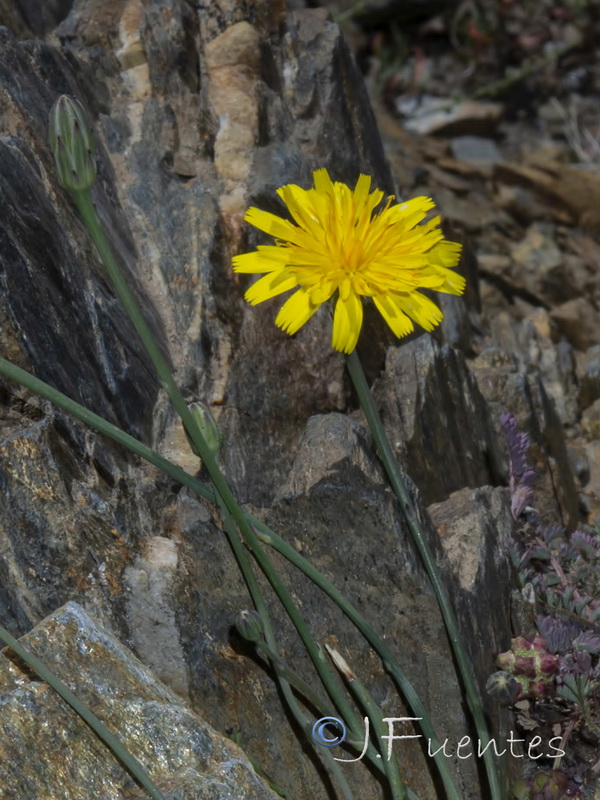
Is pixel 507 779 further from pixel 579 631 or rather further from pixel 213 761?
pixel 213 761

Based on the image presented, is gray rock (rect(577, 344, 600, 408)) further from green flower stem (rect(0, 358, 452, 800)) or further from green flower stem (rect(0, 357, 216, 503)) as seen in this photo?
green flower stem (rect(0, 357, 216, 503))

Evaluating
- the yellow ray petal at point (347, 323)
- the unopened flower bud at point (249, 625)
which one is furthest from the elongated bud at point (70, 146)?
the unopened flower bud at point (249, 625)

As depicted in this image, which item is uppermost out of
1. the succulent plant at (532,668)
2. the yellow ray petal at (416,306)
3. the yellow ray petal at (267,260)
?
the yellow ray petal at (267,260)

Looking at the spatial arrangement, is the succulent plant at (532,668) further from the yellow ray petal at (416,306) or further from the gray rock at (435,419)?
the yellow ray petal at (416,306)

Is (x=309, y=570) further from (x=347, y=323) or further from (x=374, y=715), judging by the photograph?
(x=347, y=323)

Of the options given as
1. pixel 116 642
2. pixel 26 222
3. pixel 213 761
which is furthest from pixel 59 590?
pixel 26 222

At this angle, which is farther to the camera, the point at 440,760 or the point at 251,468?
the point at 251,468
